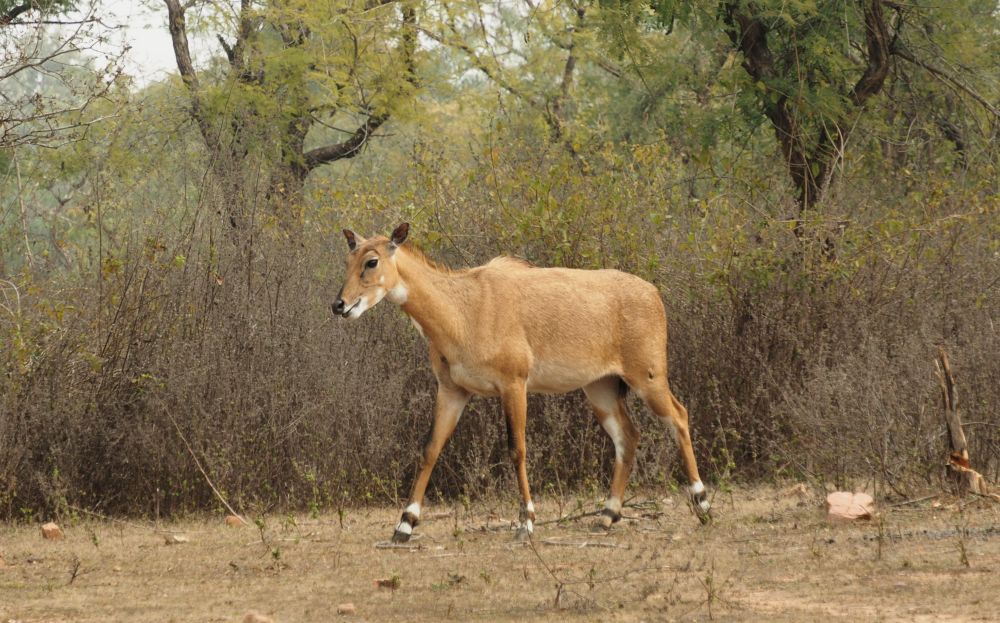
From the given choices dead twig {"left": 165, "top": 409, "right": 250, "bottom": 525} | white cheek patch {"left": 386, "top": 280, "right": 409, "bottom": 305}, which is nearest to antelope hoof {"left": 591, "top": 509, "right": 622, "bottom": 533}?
white cheek patch {"left": 386, "top": 280, "right": 409, "bottom": 305}

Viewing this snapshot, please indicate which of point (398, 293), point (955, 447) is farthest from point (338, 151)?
point (955, 447)

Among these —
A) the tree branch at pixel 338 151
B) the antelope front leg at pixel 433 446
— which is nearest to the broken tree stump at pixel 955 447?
the antelope front leg at pixel 433 446

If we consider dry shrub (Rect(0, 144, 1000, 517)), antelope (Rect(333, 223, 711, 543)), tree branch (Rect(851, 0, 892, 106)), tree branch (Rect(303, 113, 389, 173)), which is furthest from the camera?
tree branch (Rect(303, 113, 389, 173))

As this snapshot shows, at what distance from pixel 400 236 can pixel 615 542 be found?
247 cm

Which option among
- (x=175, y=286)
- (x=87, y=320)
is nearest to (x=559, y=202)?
(x=175, y=286)

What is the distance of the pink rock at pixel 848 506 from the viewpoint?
8836 mm

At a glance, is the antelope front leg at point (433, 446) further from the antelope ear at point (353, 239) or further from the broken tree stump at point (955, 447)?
the broken tree stump at point (955, 447)

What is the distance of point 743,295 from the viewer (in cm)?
1230

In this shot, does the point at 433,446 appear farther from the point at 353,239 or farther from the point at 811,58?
the point at 811,58

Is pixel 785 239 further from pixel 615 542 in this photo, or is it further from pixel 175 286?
pixel 175 286

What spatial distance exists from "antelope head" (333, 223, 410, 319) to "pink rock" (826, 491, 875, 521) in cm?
317

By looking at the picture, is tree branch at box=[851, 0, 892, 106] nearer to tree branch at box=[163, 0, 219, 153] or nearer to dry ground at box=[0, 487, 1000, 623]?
dry ground at box=[0, 487, 1000, 623]

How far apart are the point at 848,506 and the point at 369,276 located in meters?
3.51

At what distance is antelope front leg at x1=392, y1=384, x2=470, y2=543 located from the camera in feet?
29.5
